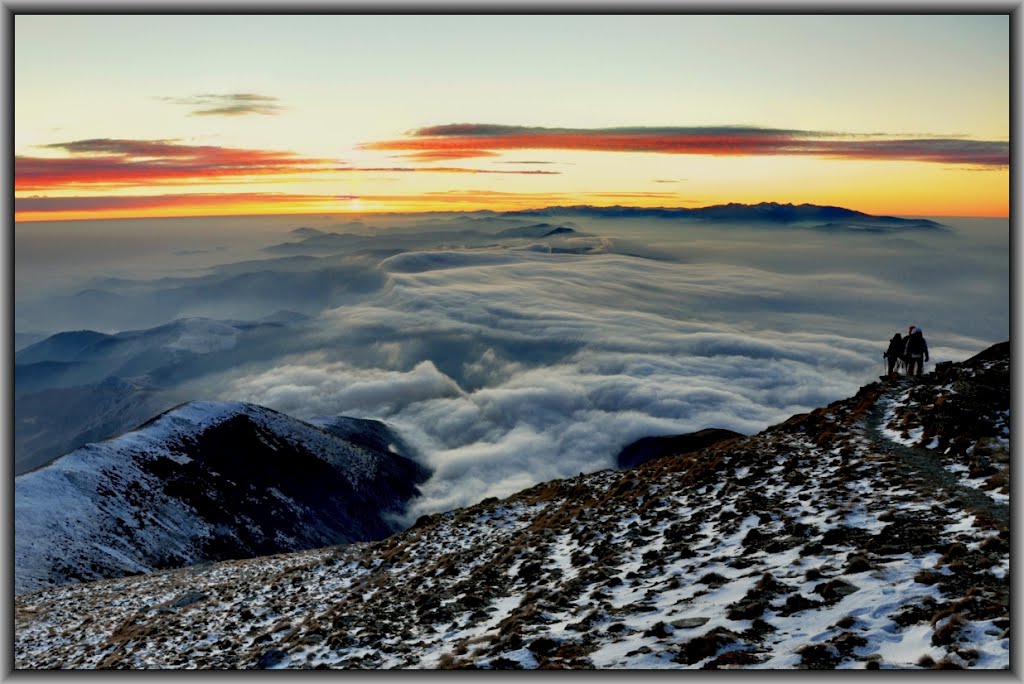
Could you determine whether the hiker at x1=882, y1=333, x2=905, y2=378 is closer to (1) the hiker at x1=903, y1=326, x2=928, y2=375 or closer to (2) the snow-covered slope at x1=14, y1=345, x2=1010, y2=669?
(1) the hiker at x1=903, y1=326, x2=928, y2=375

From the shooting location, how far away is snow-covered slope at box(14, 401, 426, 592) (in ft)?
244

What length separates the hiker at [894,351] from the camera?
24.0 meters

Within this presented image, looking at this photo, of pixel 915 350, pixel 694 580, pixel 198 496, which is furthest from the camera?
pixel 198 496

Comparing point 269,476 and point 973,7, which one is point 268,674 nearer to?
point 973,7

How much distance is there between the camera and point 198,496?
111 m

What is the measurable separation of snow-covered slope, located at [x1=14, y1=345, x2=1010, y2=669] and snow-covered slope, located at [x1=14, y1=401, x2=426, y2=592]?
178 feet

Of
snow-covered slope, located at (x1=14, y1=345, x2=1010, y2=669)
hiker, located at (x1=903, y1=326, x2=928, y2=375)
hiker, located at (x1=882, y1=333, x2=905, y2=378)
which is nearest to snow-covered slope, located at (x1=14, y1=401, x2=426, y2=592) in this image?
snow-covered slope, located at (x1=14, y1=345, x2=1010, y2=669)

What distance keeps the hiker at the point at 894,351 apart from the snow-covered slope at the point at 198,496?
68.2 meters

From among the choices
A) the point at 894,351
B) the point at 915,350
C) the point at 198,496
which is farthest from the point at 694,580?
the point at 198,496

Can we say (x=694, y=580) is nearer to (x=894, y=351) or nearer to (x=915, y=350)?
(x=915, y=350)

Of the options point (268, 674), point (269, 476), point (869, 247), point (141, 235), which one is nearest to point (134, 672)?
point (268, 674)

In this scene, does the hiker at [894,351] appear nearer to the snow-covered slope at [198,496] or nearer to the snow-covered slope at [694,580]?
the snow-covered slope at [694,580]

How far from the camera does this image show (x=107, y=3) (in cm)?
1314

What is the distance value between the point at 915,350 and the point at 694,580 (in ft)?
50.8
